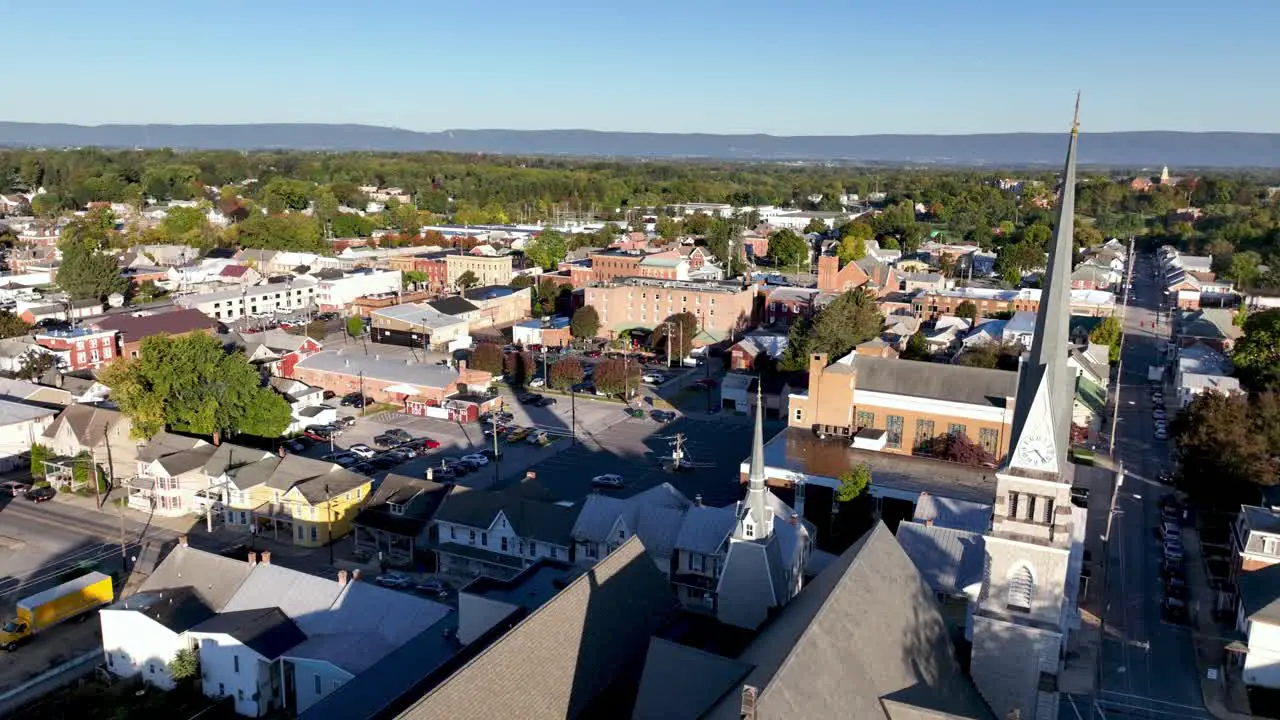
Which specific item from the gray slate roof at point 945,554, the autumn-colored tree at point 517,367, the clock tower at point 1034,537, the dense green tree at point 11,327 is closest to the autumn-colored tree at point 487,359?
the autumn-colored tree at point 517,367

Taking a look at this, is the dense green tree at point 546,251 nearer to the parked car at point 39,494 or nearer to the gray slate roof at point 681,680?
the parked car at point 39,494

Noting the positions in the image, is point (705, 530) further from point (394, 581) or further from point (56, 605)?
point (56, 605)

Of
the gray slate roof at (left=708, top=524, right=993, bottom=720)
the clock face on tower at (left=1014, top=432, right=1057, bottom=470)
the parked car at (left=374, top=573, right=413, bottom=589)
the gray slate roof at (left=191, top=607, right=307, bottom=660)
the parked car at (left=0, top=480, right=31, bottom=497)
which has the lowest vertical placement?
the parked car at (left=0, top=480, right=31, bottom=497)

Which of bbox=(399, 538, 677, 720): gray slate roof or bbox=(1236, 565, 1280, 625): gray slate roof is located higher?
bbox=(399, 538, 677, 720): gray slate roof

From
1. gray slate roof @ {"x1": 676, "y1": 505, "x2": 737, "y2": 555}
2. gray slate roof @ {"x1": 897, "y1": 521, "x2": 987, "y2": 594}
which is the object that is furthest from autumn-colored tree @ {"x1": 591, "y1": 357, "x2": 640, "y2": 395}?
gray slate roof @ {"x1": 897, "y1": 521, "x2": 987, "y2": 594}

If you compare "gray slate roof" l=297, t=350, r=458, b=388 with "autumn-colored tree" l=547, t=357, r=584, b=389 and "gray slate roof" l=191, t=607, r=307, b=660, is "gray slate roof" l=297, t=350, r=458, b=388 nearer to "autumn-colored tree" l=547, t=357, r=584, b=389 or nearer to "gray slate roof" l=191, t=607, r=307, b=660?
"autumn-colored tree" l=547, t=357, r=584, b=389
